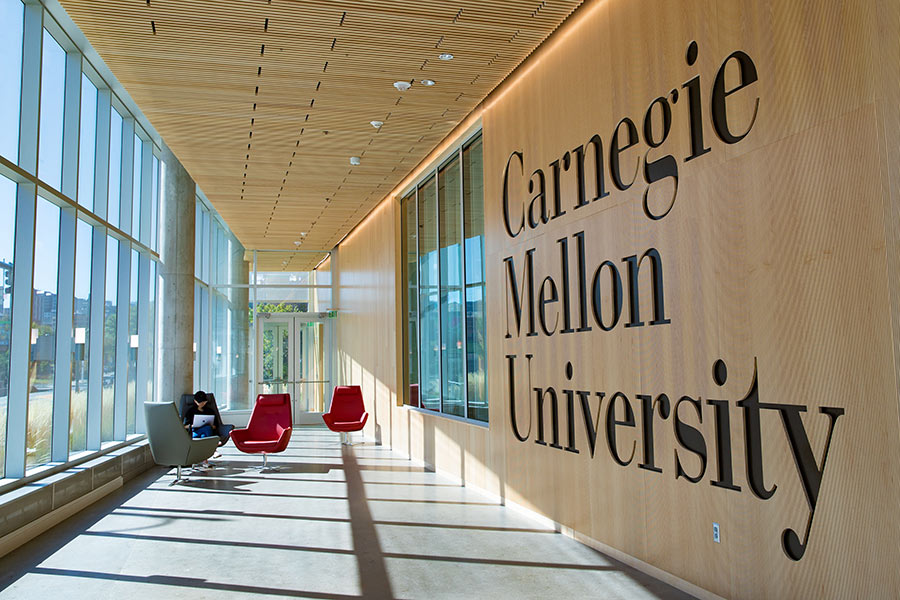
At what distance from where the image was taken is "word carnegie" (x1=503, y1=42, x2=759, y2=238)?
12.8ft

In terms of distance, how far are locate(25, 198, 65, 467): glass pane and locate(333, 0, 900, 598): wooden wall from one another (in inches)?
181

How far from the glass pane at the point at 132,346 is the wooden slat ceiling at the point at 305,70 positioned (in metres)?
1.68

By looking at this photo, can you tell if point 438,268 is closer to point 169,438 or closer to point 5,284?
point 169,438

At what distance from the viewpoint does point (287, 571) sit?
481 centimetres

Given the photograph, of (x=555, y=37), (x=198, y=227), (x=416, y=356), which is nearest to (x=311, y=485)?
(x=416, y=356)

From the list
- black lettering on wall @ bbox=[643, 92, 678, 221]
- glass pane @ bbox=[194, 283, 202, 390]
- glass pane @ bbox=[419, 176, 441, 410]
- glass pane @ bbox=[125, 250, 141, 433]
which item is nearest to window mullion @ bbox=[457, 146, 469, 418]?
glass pane @ bbox=[419, 176, 441, 410]

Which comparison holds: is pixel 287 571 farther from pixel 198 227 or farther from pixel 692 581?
pixel 198 227

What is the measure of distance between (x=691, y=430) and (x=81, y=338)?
256 inches

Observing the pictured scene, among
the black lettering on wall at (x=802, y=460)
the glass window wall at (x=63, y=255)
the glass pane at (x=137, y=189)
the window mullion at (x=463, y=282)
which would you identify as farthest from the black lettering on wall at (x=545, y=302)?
the glass pane at (x=137, y=189)

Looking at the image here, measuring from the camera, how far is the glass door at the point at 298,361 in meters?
16.1

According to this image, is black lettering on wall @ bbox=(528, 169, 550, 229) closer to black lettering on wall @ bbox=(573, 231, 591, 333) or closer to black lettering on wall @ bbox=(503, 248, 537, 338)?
black lettering on wall @ bbox=(503, 248, 537, 338)

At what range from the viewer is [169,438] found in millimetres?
8578

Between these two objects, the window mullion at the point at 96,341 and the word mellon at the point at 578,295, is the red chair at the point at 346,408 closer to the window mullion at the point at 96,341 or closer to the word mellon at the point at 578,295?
the window mullion at the point at 96,341

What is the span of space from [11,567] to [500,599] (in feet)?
11.7
